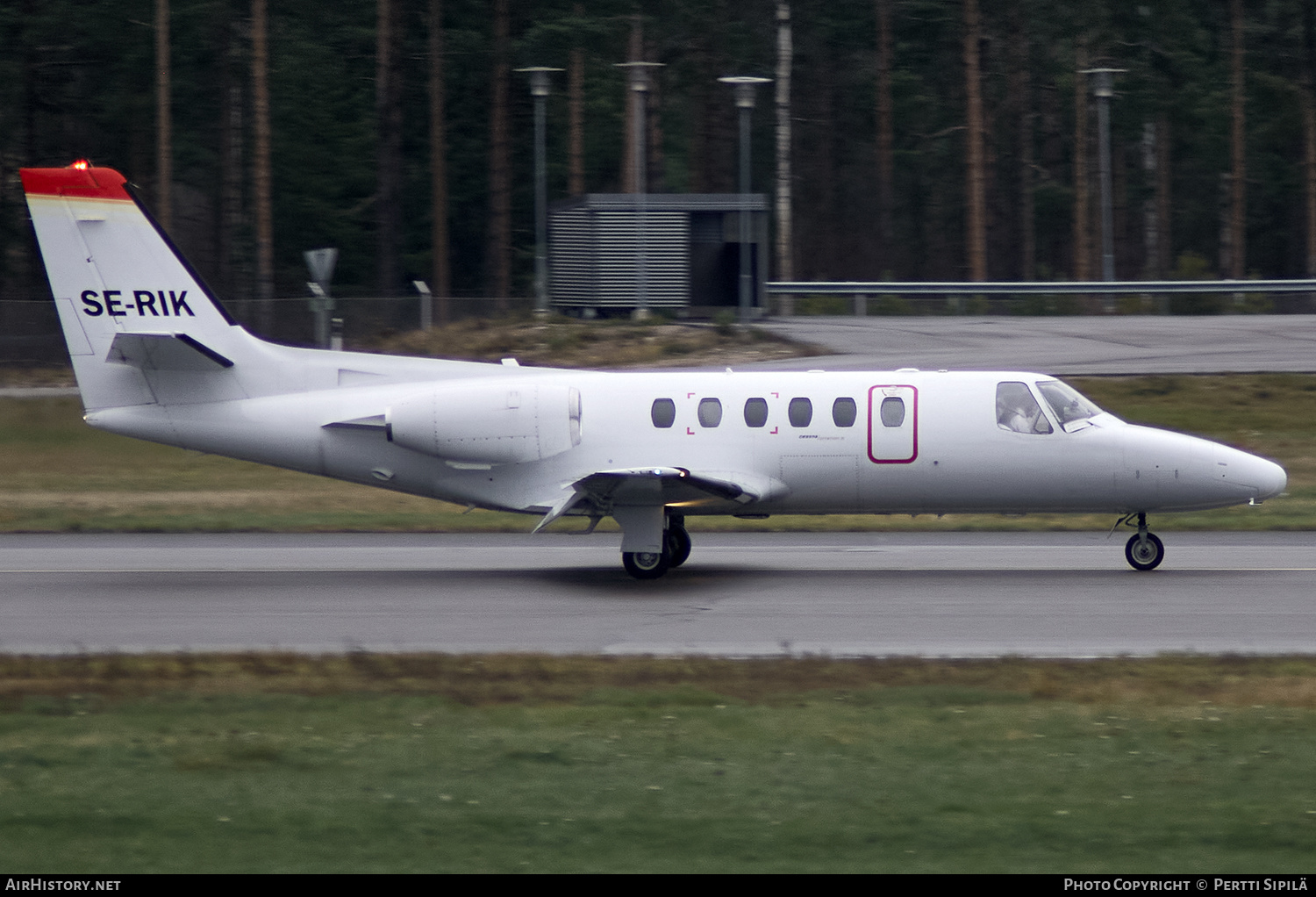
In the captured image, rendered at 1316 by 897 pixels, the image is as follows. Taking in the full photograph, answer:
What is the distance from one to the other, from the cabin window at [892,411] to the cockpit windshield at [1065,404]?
1.70 m

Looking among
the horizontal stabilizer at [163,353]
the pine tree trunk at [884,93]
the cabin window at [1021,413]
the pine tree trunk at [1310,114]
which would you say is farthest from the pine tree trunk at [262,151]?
the pine tree trunk at [1310,114]

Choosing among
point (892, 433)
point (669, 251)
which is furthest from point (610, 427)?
point (669, 251)

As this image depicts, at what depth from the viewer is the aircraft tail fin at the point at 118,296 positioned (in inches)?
736

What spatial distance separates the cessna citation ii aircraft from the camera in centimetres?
1847

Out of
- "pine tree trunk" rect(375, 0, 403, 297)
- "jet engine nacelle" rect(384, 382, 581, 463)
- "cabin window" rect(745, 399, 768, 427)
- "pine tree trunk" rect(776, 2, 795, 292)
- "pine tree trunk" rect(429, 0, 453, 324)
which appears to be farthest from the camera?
"pine tree trunk" rect(429, 0, 453, 324)

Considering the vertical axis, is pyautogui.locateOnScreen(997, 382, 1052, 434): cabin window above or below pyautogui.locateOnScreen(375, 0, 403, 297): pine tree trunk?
below

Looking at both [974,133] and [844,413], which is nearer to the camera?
[844,413]

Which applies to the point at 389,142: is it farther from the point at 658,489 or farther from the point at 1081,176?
the point at 658,489

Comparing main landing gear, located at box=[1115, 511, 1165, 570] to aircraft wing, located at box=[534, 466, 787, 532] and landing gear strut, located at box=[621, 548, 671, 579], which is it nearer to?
aircraft wing, located at box=[534, 466, 787, 532]

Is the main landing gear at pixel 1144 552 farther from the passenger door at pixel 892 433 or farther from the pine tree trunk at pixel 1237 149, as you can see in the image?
the pine tree trunk at pixel 1237 149

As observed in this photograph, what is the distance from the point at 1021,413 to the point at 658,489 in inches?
176

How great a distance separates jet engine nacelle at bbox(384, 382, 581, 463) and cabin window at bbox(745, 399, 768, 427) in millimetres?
2046

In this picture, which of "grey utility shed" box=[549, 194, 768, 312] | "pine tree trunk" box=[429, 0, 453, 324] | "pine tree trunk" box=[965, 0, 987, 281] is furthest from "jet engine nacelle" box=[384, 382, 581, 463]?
"pine tree trunk" box=[429, 0, 453, 324]

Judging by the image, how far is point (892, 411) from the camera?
18.6 meters
